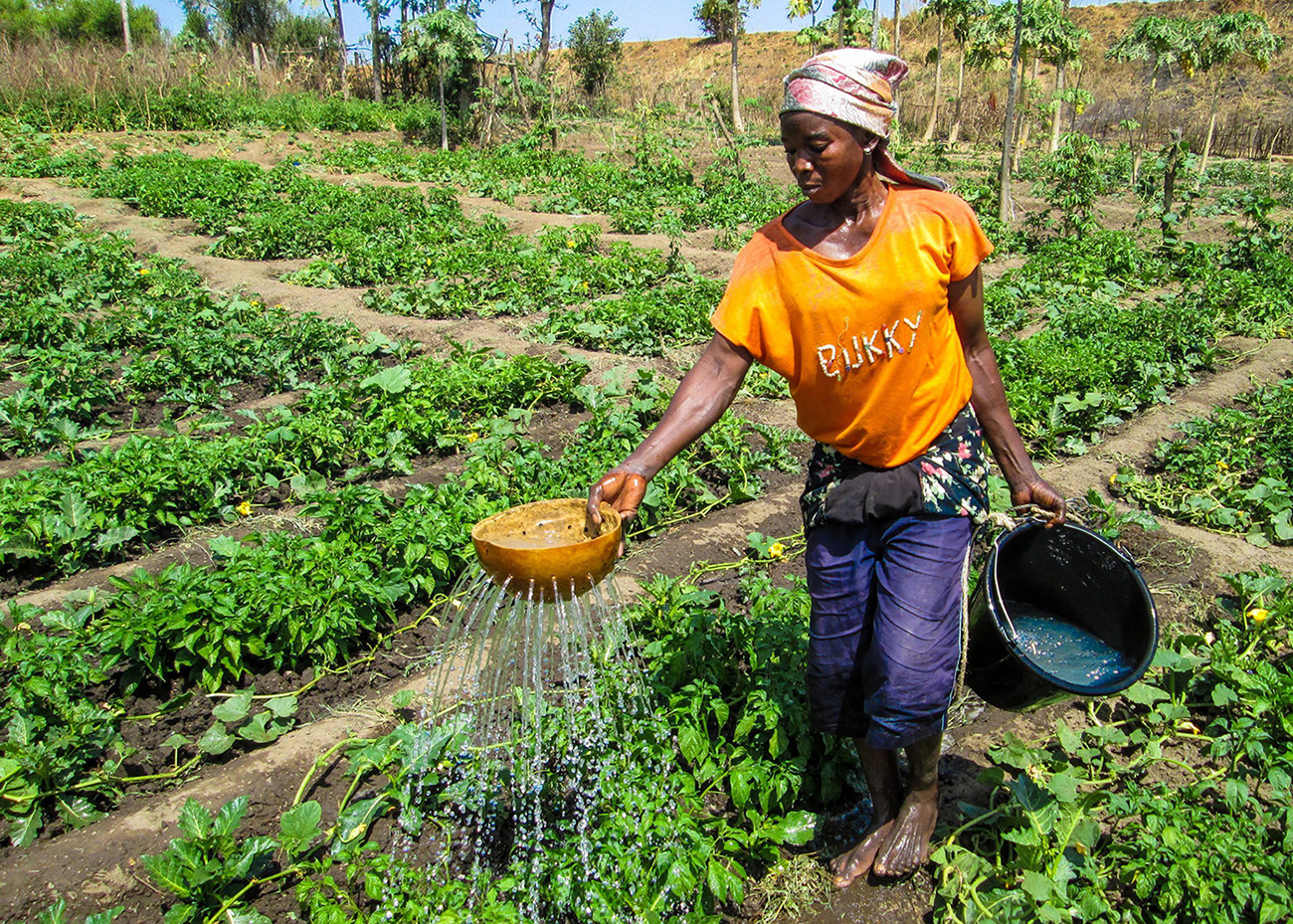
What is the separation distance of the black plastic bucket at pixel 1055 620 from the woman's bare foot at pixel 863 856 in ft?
1.41

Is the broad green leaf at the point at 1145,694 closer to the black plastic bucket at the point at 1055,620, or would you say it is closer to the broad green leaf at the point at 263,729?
the black plastic bucket at the point at 1055,620

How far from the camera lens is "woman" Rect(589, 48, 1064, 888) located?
1961mm

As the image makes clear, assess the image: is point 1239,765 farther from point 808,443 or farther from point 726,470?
point 808,443

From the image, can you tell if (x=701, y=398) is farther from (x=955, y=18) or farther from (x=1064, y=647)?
(x=955, y=18)

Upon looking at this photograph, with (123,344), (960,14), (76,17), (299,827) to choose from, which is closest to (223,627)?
(299,827)

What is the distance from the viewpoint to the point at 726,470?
15.4ft

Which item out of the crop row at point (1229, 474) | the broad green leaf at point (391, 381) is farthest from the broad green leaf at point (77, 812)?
the crop row at point (1229, 474)

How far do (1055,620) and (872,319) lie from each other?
115 cm

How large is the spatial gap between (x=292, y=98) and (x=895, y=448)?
68.0 ft

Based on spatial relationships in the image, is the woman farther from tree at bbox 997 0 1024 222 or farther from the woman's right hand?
tree at bbox 997 0 1024 222

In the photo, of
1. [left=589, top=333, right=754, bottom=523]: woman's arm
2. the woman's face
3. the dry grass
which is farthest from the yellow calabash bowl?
the dry grass

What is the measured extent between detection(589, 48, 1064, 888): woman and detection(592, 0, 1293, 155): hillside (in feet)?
59.6

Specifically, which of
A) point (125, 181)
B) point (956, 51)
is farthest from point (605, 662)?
point (956, 51)

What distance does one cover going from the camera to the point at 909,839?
7.41 ft
